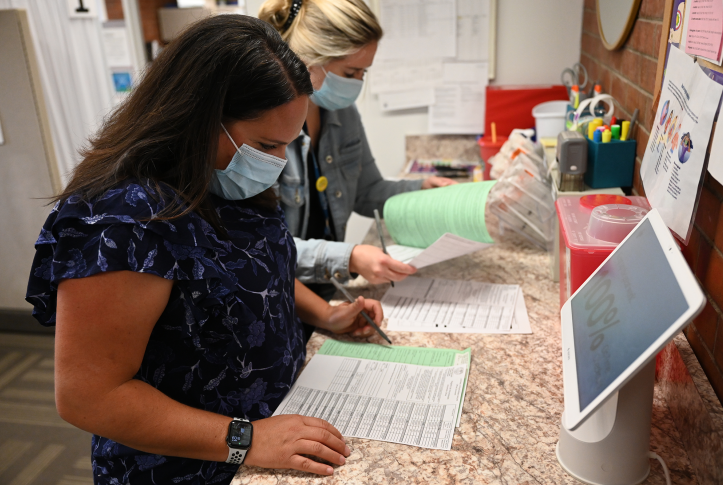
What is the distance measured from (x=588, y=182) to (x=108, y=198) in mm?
1095

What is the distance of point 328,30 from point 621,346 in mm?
1113

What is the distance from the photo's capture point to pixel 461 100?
2473 mm

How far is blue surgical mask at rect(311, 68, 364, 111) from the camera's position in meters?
1.45

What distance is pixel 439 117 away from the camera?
253cm

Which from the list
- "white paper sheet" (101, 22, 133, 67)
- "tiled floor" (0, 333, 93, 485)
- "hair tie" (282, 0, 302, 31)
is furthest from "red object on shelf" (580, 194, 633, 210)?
"white paper sheet" (101, 22, 133, 67)

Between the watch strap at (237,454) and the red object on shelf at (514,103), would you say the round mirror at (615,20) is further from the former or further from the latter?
the watch strap at (237,454)

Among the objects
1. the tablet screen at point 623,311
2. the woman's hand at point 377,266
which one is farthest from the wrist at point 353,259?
the tablet screen at point 623,311

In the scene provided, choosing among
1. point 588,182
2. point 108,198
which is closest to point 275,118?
point 108,198

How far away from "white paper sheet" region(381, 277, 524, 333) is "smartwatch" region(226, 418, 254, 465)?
1.53 feet

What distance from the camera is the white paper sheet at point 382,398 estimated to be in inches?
34.2

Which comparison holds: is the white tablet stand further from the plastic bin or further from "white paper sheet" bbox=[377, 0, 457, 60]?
"white paper sheet" bbox=[377, 0, 457, 60]

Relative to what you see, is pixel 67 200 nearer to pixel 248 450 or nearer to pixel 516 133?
pixel 248 450

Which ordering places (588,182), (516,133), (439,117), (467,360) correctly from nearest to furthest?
(467,360) → (588,182) → (516,133) → (439,117)

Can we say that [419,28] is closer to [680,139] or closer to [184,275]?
[680,139]
